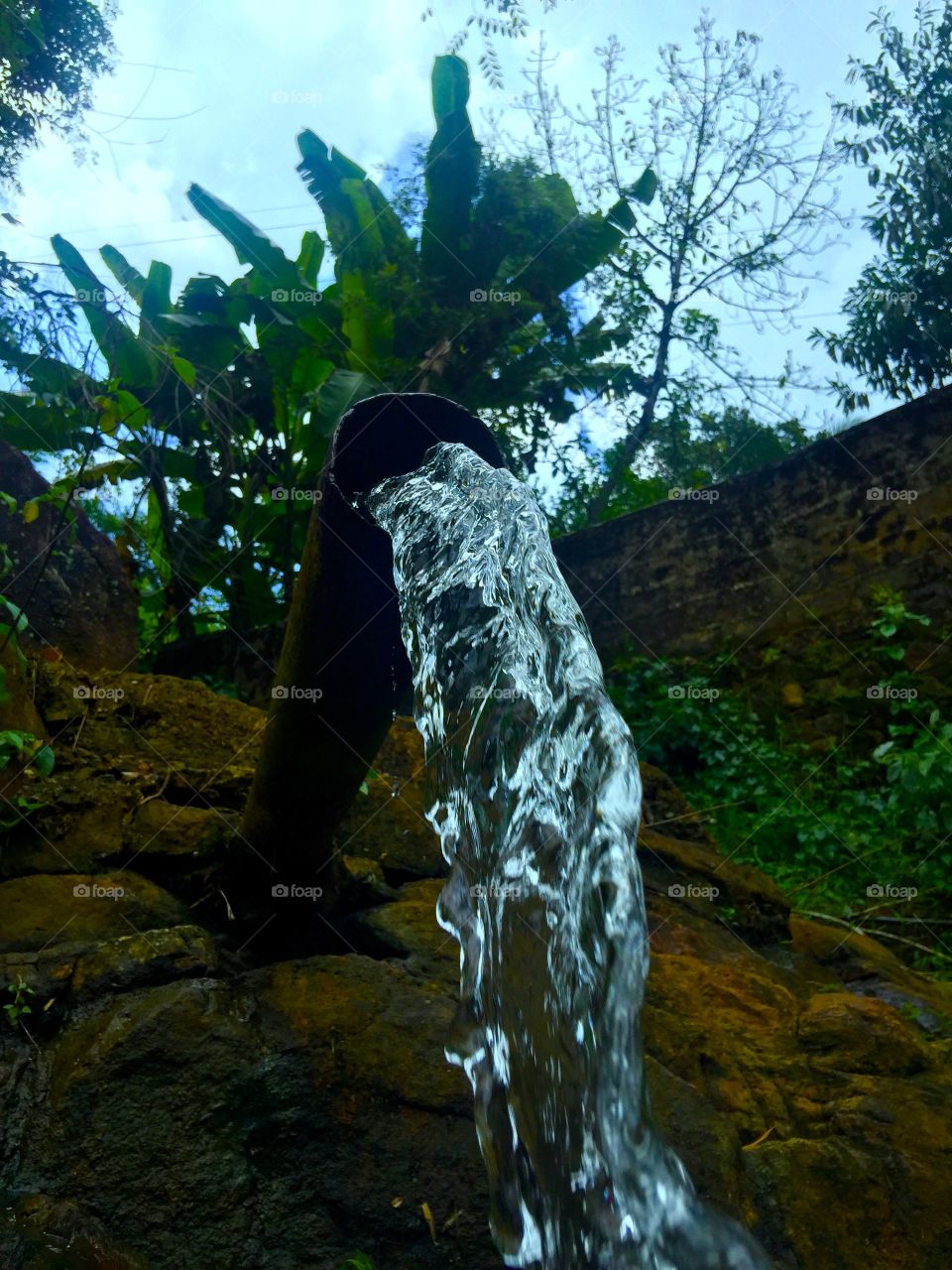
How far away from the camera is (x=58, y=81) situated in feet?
16.6

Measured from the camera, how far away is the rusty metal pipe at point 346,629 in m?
2.41

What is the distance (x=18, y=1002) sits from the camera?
2.32 metres

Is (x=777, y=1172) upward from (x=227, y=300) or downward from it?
downward

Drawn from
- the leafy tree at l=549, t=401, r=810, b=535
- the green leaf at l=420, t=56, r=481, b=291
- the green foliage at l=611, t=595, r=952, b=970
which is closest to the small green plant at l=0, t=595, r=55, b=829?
the green foliage at l=611, t=595, r=952, b=970

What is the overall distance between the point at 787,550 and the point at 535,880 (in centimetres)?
558

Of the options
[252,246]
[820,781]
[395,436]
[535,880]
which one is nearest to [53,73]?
[252,246]

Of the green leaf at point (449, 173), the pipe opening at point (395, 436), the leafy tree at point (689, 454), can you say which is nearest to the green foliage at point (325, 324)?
the green leaf at point (449, 173)

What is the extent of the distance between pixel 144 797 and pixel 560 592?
1.48m

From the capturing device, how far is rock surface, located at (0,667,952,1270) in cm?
205

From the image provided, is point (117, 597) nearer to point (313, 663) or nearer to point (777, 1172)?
point (313, 663)

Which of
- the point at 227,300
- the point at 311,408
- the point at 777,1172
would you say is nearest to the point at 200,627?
the point at 311,408

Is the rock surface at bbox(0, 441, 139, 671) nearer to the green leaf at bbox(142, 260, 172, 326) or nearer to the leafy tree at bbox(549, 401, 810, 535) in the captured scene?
the green leaf at bbox(142, 260, 172, 326)

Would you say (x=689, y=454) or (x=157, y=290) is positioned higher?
(x=157, y=290)

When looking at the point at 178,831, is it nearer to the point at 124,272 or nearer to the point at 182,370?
the point at 182,370
